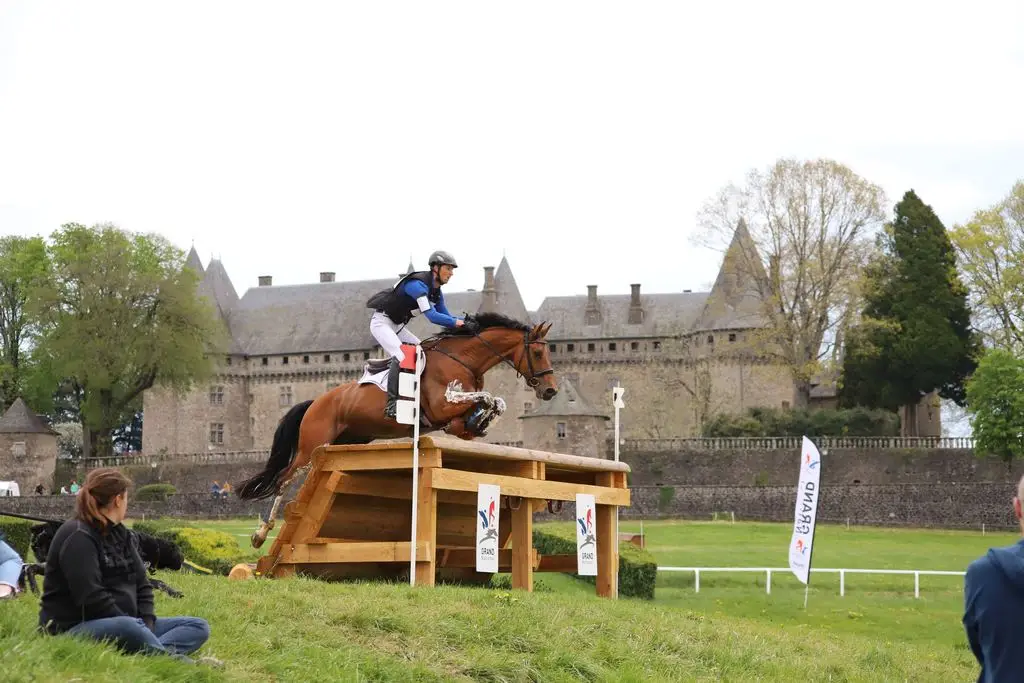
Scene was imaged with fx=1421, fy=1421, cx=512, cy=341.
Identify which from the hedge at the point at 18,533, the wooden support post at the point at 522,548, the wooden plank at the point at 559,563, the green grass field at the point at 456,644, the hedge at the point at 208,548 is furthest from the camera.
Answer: the hedge at the point at 18,533

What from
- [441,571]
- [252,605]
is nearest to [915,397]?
[441,571]

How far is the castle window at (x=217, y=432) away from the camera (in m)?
80.1

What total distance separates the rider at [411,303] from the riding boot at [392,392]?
37 mm

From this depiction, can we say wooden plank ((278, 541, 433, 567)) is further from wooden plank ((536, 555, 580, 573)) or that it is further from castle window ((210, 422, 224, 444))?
castle window ((210, 422, 224, 444))

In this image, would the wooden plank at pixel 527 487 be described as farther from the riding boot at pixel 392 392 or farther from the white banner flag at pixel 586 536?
the riding boot at pixel 392 392

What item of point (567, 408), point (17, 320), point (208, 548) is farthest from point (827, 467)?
point (208, 548)

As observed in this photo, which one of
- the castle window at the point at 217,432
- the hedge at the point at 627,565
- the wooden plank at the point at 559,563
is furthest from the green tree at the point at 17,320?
the wooden plank at the point at 559,563

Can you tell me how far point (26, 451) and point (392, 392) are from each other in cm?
5261

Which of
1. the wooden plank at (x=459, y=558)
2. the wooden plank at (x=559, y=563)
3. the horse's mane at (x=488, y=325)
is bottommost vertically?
the wooden plank at (x=559, y=563)

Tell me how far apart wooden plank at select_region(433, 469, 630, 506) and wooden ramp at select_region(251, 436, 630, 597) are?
12 millimetres

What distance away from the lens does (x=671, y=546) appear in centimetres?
3847

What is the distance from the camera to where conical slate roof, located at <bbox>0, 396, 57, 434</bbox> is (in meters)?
61.8

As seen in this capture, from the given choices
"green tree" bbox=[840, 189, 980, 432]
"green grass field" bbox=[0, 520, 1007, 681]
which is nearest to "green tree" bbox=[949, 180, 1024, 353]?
"green tree" bbox=[840, 189, 980, 432]

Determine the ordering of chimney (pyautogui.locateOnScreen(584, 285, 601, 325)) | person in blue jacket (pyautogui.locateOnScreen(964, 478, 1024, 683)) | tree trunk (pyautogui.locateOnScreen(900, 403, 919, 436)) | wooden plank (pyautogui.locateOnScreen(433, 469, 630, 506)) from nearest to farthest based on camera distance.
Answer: person in blue jacket (pyautogui.locateOnScreen(964, 478, 1024, 683)) < wooden plank (pyautogui.locateOnScreen(433, 469, 630, 506)) < tree trunk (pyautogui.locateOnScreen(900, 403, 919, 436)) < chimney (pyautogui.locateOnScreen(584, 285, 601, 325))
